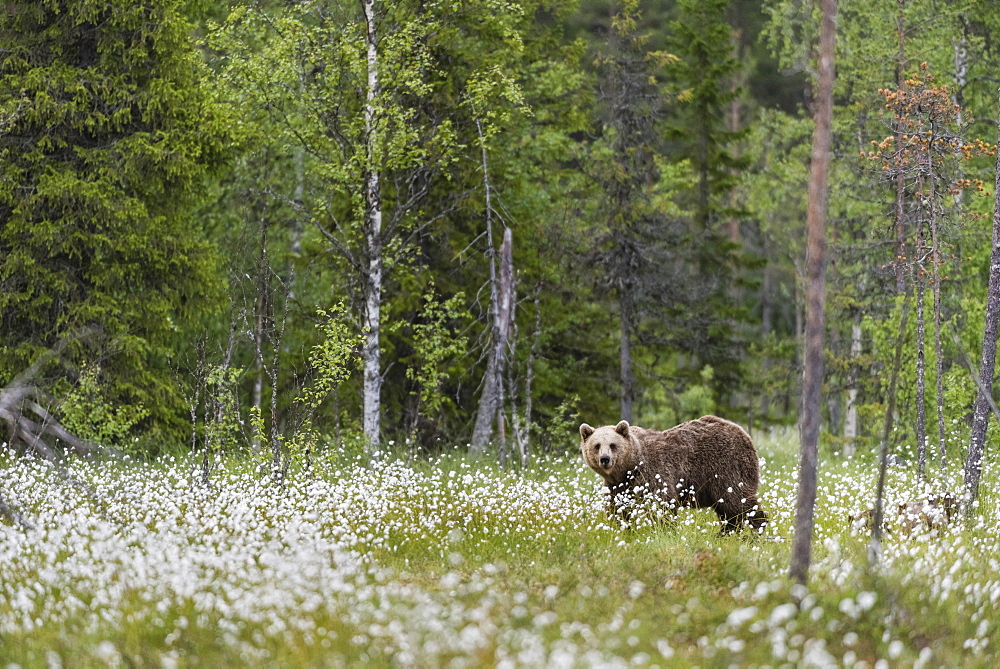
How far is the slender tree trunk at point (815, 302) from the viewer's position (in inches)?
304

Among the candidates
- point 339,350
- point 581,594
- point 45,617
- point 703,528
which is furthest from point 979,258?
point 45,617

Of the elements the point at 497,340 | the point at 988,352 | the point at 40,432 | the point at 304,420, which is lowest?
the point at 40,432

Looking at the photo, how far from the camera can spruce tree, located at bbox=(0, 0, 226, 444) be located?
15.2m

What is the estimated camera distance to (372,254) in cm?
1600

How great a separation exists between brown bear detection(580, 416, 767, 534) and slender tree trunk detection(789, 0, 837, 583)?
3030mm

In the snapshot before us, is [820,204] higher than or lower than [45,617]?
higher

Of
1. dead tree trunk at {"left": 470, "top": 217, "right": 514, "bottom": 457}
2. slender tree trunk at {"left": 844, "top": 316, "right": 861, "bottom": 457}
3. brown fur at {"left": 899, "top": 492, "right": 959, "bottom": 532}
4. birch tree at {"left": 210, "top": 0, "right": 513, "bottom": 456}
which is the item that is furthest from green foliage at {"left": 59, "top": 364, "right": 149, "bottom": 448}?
slender tree trunk at {"left": 844, "top": 316, "right": 861, "bottom": 457}

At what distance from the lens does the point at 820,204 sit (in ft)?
25.8

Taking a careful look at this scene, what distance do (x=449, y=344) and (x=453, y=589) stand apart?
1112 cm

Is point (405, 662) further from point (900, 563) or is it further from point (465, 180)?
point (465, 180)

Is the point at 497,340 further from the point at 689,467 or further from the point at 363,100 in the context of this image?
the point at 689,467

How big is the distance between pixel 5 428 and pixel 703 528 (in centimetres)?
1107

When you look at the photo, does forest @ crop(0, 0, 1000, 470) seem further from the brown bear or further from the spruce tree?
the brown bear

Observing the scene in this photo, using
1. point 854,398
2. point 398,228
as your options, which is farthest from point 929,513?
point 854,398
